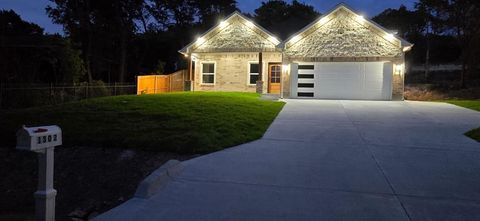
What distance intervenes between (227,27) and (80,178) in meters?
18.6

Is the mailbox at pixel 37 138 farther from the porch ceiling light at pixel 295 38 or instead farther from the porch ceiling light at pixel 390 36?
the porch ceiling light at pixel 390 36

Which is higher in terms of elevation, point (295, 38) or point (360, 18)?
point (360, 18)

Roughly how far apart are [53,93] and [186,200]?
15.2 m

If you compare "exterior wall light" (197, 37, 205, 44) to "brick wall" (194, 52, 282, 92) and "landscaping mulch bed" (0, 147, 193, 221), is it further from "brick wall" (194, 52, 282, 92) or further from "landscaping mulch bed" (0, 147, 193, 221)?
"landscaping mulch bed" (0, 147, 193, 221)

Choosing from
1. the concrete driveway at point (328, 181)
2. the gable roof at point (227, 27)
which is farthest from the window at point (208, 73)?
the concrete driveway at point (328, 181)

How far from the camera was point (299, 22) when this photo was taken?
2941cm

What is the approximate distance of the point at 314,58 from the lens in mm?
22031

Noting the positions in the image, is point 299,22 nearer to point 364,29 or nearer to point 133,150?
point 364,29

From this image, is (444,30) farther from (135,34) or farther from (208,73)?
(135,34)

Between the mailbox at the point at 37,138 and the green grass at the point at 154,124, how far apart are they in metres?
3.73

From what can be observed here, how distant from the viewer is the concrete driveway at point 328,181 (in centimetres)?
487

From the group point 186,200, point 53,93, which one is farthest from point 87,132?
point 53,93

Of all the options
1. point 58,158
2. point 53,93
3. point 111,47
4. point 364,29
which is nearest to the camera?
point 58,158

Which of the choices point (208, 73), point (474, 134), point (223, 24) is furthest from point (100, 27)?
point (474, 134)
